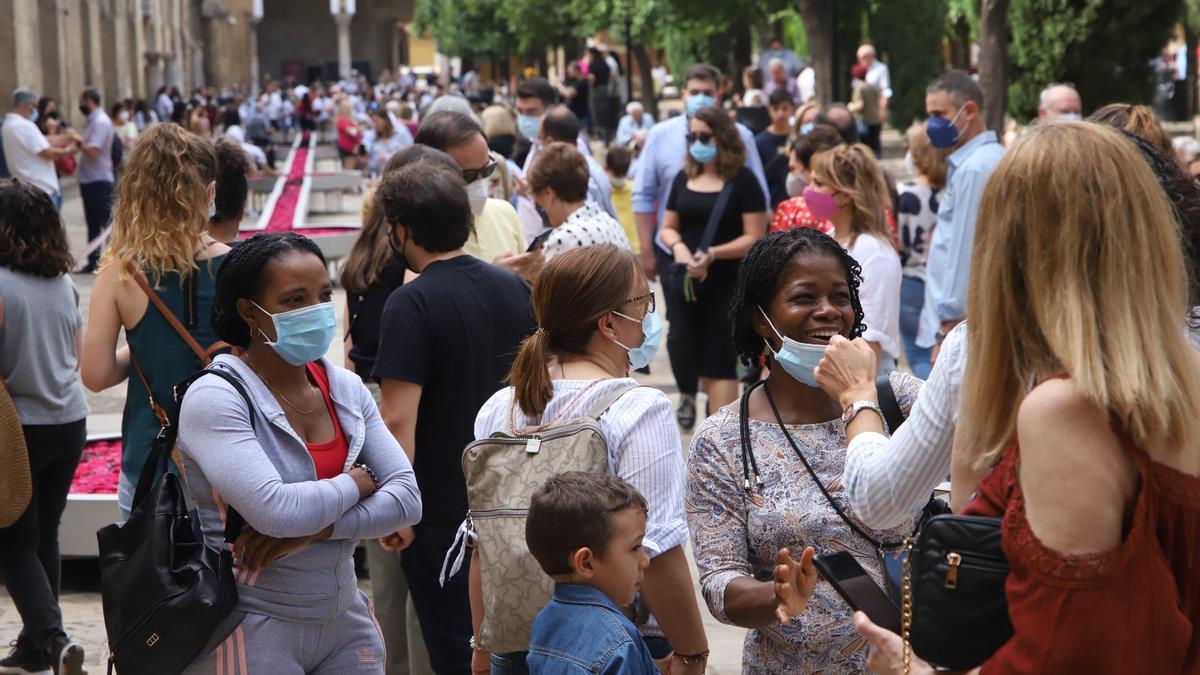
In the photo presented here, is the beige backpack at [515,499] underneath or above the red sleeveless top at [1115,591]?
underneath

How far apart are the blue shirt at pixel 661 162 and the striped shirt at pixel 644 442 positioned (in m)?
5.68

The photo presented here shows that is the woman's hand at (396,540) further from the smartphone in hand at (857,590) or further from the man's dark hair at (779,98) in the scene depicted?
the man's dark hair at (779,98)

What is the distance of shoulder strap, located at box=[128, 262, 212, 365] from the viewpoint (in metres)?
4.89

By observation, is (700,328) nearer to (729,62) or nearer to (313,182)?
(313,182)

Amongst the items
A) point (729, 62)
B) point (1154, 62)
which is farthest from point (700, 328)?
point (729, 62)

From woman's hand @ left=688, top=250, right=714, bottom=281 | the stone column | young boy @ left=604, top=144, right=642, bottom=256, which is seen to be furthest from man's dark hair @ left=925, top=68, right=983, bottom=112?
the stone column

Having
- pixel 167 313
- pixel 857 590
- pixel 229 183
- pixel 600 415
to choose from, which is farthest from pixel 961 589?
pixel 229 183

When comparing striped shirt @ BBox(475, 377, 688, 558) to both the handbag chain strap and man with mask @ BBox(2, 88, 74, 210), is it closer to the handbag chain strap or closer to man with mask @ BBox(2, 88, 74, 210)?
the handbag chain strap

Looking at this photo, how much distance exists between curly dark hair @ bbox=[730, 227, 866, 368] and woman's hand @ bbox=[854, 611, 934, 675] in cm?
119

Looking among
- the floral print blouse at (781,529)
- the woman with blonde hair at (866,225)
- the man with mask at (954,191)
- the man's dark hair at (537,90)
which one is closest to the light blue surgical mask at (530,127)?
the man's dark hair at (537,90)

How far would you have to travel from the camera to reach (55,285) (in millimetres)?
5574

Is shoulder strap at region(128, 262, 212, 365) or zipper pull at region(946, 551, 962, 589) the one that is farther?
shoulder strap at region(128, 262, 212, 365)

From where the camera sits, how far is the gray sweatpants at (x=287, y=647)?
3529 mm

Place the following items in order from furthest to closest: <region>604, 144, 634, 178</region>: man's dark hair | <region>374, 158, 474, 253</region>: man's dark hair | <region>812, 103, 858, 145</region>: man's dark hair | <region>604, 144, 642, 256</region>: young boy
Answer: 1. <region>604, 144, 634, 178</region>: man's dark hair
2. <region>604, 144, 642, 256</region>: young boy
3. <region>812, 103, 858, 145</region>: man's dark hair
4. <region>374, 158, 474, 253</region>: man's dark hair
